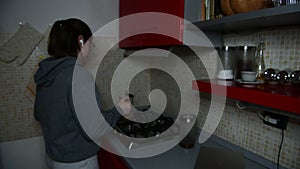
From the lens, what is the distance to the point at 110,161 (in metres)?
1.25

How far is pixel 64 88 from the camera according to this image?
932mm

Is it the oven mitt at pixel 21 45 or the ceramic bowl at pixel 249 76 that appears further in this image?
the oven mitt at pixel 21 45

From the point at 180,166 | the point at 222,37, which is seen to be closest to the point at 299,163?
the point at 180,166

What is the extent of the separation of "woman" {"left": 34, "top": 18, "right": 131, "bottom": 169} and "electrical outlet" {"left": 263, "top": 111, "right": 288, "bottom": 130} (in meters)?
0.74

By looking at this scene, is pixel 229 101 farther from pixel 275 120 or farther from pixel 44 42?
pixel 44 42

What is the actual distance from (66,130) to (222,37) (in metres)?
0.98

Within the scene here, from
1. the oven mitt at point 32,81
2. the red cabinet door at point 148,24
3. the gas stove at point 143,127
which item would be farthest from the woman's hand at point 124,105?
the oven mitt at point 32,81

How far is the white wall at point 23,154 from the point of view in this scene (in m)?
1.48

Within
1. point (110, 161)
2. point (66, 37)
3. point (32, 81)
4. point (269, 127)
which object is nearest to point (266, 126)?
point (269, 127)

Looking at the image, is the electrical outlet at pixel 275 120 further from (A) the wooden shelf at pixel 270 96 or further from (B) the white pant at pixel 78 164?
(B) the white pant at pixel 78 164

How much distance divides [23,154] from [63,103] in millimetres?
941

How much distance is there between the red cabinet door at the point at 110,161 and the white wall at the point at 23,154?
1.84 feet

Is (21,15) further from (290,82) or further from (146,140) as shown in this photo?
(290,82)

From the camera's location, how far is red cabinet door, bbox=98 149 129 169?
112cm
